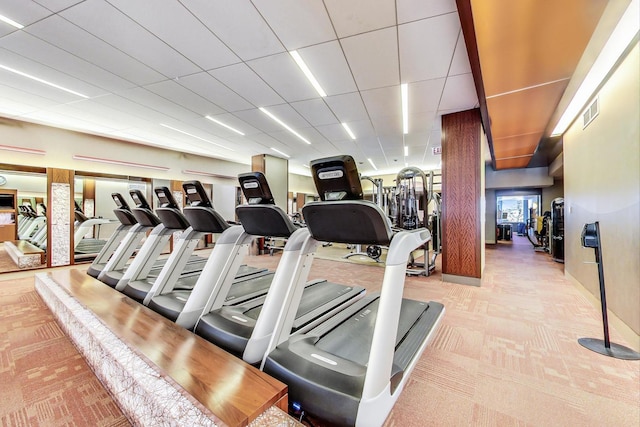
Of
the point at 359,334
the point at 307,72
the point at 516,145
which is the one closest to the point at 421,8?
the point at 307,72

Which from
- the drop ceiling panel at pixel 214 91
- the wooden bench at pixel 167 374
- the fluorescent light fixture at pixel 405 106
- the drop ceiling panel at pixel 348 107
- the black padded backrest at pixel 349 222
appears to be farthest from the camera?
the drop ceiling panel at pixel 348 107

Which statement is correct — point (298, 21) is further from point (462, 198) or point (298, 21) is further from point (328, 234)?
point (462, 198)

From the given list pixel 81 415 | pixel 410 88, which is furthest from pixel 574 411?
pixel 410 88

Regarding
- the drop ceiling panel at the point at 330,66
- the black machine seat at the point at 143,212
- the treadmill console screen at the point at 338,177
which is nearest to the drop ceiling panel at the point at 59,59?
the black machine seat at the point at 143,212

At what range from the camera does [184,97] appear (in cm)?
409

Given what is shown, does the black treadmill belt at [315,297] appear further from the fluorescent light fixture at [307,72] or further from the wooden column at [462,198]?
the fluorescent light fixture at [307,72]

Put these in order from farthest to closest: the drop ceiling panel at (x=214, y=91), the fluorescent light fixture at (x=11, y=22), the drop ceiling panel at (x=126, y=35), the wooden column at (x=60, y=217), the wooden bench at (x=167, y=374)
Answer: the wooden column at (x=60, y=217) < the drop ceiling panel at (x=214, y=91) < the fluorescent light fixture at (x=11, y=22) < the drop ceiling panel at (x=126, y=35) < the wooden bench at (x=167, y=374)

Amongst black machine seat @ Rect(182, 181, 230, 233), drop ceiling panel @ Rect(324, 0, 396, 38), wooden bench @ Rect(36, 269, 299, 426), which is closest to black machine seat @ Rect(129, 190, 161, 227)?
black machine seat @ Rect(182, 181, 230, 233)

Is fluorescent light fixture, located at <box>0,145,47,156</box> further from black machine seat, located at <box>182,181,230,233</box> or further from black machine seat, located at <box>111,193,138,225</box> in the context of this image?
black machine seat, located at <box>182,181,230,233</box>

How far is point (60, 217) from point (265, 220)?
19.8 feet

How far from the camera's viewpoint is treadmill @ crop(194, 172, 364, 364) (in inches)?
68.9

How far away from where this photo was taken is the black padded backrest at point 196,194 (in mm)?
2539

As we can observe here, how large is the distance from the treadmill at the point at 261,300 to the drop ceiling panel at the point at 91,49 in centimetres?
246

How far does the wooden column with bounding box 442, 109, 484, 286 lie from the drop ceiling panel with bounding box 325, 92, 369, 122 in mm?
1570
